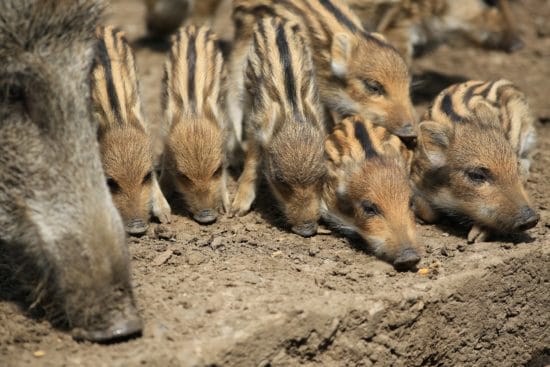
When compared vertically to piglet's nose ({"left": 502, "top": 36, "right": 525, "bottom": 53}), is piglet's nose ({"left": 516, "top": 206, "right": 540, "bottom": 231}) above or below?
above

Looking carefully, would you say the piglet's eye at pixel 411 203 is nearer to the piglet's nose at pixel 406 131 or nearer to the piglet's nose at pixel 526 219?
the piglet's nose at pixel 526 219

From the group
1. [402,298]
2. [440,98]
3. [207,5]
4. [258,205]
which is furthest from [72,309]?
[207,5]

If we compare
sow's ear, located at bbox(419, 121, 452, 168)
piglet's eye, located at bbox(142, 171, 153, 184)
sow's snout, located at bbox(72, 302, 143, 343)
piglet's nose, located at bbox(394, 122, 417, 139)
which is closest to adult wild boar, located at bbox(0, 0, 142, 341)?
sow's snout, located at bbox(72, 302, 143, 343)

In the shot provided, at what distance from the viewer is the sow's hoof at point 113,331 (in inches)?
124

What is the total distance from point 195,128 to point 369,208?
976 mm

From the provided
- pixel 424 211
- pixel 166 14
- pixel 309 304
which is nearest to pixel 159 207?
pixel 309 304

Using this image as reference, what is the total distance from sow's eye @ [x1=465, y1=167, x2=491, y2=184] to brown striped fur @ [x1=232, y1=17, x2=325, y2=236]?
2.56 ft

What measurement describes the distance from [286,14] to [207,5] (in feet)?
6.20

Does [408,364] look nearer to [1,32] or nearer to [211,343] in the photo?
[211,343]

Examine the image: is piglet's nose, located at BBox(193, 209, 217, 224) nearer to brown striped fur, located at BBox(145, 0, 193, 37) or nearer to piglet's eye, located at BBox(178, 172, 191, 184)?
piglet's eye, located at BBox(178, 172, 191, 184)

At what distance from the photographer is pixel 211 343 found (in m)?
3.24

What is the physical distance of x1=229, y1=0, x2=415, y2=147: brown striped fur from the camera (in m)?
5.18

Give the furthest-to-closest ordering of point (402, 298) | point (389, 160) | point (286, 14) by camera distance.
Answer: point (286, 14) → point (389, 160) → point (402, 298)

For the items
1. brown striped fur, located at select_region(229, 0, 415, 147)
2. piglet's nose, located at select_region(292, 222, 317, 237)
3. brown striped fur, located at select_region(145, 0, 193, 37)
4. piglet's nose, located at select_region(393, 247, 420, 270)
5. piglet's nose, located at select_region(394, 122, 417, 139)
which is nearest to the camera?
piglet's nose, located at select_region(393, 247, 420, 270)
